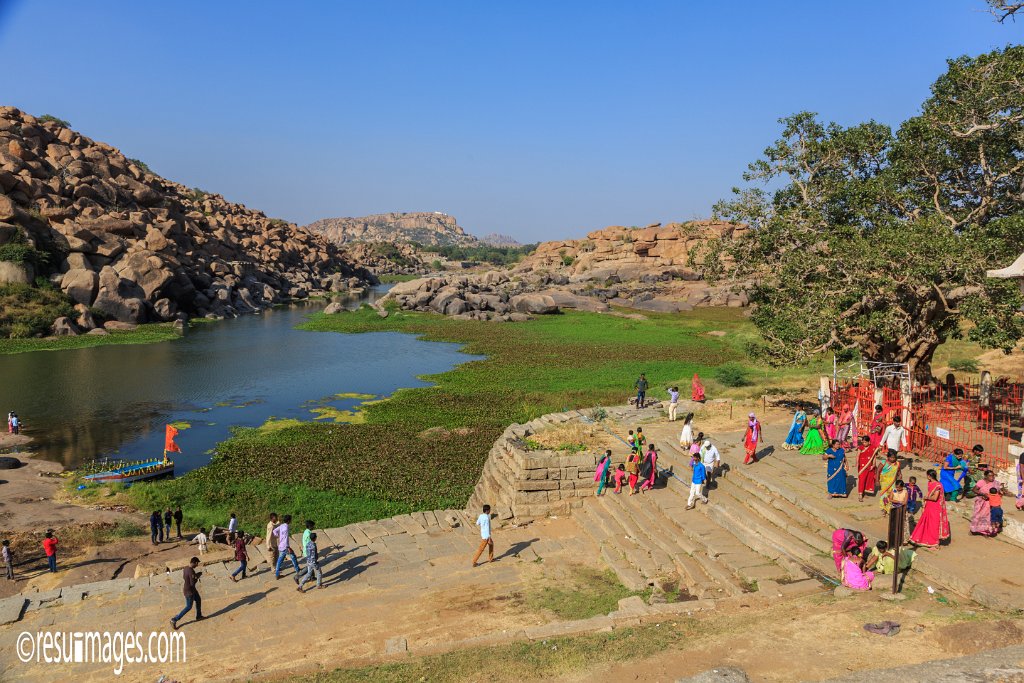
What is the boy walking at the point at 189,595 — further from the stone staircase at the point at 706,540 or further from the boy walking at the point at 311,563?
the stone staircase at the point at 706,540

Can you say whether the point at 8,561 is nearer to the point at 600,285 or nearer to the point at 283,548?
the point at 283,548

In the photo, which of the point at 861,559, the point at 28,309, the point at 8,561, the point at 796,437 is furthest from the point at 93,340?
the point at 861,559

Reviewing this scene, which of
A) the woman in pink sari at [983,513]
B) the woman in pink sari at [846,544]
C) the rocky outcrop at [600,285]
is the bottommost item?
the woman in pink sari at [846,544]

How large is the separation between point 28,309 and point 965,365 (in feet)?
212

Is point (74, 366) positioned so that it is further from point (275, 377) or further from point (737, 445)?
point (737, 445)

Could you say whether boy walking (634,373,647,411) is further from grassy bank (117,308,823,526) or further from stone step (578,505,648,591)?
stone step (578,505,648,591)

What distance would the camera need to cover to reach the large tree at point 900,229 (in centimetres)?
1700

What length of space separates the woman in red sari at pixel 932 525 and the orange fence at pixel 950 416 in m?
3.91

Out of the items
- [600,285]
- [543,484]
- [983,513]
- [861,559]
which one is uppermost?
[600,285]

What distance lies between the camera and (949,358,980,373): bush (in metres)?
28.9

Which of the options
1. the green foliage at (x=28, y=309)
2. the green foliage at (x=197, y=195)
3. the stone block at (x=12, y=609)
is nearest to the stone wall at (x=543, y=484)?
the stone block at (x=12, y=609)

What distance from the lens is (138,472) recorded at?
21688mm

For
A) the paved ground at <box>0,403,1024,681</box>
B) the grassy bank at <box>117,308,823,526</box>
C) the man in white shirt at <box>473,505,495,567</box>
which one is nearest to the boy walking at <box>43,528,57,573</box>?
the paved ground at <box>0,403,1024,681</box>

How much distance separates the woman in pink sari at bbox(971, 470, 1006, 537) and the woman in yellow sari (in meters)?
1.33
